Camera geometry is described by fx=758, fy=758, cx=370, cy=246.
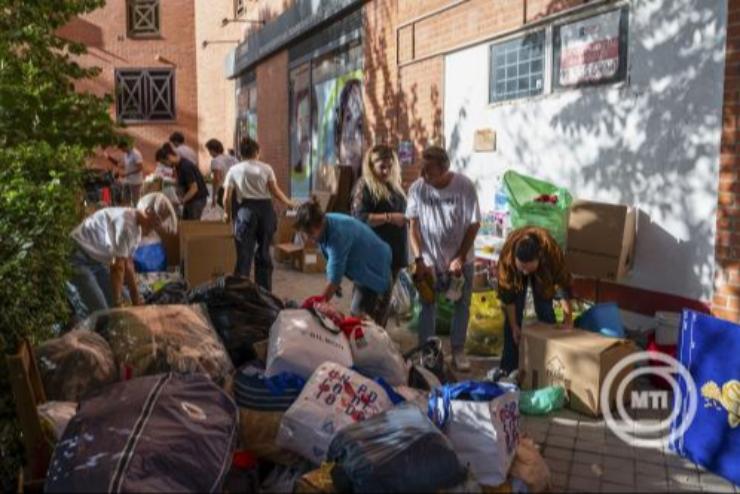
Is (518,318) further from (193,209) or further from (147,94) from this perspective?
(147,94)

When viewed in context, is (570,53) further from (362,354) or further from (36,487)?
(36,487)

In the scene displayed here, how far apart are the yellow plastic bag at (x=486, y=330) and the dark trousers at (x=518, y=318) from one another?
63 cm

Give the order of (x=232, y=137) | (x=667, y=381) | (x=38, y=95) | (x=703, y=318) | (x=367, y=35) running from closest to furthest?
(x=703, y=318)
(x=667, y=381)
(x=38, y=95)
(x=367, y=35)
(x=232, y=137)

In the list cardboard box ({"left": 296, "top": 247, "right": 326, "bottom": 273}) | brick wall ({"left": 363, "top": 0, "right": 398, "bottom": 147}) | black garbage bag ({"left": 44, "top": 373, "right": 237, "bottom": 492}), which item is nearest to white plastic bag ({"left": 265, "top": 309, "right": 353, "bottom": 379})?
black garbage bag ({"left": 44, "top": 373, "right": 237, "bottom": 492})

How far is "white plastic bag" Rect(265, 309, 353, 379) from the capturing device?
4090 mm

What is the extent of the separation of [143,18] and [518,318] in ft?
79.5

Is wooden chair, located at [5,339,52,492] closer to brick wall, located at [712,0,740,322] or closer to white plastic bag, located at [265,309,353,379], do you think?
white plastic bag, located at [265,309,353,379]

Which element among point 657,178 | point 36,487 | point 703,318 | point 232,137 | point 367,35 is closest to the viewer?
point 36,487

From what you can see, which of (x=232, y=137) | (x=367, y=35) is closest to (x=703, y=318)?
(x=367, y=35)

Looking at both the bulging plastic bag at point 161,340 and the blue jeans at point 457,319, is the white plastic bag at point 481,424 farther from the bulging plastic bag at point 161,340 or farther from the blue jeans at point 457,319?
the blue jeans at point 457,319

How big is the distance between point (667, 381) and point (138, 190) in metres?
12.5

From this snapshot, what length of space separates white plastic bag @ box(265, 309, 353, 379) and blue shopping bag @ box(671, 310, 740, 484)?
1.88 metres

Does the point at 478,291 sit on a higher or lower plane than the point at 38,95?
lower

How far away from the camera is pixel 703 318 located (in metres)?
4.04
